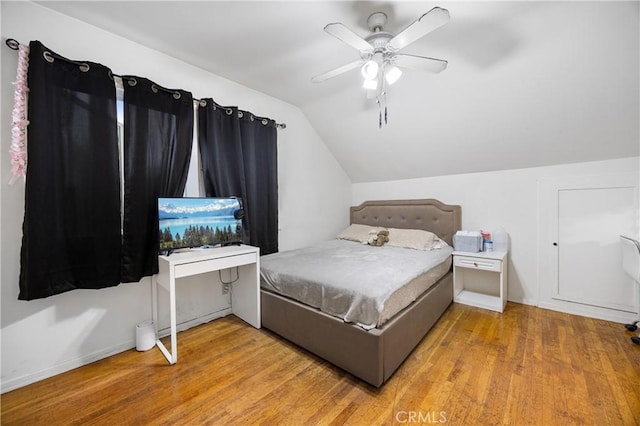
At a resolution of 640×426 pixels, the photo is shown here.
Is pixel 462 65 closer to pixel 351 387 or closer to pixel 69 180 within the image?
pixel 351 387

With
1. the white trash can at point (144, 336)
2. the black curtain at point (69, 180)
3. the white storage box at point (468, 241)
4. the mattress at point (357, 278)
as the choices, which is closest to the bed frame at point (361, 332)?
the mattress at point (357, 278)

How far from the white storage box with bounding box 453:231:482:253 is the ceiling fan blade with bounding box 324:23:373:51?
2.38m

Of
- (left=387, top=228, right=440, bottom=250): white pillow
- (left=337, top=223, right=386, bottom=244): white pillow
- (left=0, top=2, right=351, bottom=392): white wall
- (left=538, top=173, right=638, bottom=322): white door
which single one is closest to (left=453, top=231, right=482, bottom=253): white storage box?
(left=387, top=228, right=440, bottom=250): white pillow

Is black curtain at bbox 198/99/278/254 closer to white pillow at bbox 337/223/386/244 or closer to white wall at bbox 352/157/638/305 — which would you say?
white pillow at bbox 337/223/386/244

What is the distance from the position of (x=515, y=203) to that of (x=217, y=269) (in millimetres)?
3345

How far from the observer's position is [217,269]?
2.12 meters

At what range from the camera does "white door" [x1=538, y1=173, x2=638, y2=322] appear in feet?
8.02

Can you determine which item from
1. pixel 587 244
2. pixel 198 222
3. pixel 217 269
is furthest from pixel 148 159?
pixel 587 244

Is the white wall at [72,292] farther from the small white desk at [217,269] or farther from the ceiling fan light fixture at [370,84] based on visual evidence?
the ceiling fan light fixture at [370,84]

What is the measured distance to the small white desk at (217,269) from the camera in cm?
190

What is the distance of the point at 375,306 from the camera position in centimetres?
163

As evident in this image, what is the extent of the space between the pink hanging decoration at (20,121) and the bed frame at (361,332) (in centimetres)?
193

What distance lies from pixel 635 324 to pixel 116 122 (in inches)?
187

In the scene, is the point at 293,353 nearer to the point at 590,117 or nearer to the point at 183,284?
the point at 183,284
